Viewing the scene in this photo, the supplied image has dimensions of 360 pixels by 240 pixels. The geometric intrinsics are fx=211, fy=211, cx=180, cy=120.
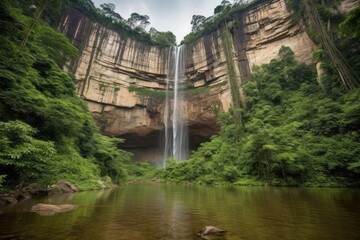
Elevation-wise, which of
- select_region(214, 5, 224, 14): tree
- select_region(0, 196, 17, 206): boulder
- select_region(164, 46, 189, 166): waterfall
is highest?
select_region(214, 5, 224, 14): tree

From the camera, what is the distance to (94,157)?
16375mm

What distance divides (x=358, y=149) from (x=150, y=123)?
27.3 metres

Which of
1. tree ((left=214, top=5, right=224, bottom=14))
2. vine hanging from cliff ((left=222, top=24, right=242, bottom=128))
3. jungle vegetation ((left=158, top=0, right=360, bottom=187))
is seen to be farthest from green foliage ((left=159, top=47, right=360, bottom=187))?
tree ((left=214, top=5, right=224, bottom=14))

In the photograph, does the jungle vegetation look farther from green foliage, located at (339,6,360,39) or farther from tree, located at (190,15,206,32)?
tree, located at (190,15,206,32)

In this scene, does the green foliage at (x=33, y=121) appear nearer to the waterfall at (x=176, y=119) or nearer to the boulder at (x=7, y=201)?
the boulder at (x=7, y=201)

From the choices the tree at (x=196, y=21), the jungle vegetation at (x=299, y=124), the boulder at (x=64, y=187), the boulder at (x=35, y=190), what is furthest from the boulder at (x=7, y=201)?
the tree at (x=196, y=21)

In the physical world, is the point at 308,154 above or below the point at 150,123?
below

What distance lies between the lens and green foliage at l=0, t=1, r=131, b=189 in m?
5.94

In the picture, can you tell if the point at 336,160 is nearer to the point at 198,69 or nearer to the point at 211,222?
the point at 211,222

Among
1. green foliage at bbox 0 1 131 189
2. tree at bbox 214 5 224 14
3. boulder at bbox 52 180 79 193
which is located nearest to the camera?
green foliage at bbox 0 1 131 189

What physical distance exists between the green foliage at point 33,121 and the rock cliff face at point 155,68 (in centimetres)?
1668

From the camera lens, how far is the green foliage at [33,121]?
5.94 m

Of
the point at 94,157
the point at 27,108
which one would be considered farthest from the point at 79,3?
the point at 27,108

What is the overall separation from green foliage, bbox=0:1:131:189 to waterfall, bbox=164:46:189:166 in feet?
60.6
